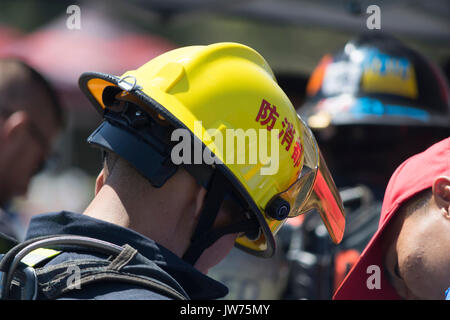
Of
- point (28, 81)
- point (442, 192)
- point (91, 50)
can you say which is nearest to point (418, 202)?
point (442, 192)

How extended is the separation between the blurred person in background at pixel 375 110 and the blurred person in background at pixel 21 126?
165 centimetres

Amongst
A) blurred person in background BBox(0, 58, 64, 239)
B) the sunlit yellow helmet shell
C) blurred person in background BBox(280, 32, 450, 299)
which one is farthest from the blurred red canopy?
the sunlit yellow helmet shell

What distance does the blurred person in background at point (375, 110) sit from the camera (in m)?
4.18

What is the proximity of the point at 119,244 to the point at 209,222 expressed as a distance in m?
0.29

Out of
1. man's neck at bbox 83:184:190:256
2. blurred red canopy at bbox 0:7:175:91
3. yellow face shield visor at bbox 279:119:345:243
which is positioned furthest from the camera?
blurred red canopy at bbox 0:7:175:91

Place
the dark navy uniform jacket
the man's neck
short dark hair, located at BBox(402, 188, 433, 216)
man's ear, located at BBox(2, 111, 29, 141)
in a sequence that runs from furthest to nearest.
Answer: man's ear, located at BBox(2, 111, 29, 141)
short dark hair, located at BBox(402, 188, 433, 216)
the man's neck
the dark navy uniform jacket

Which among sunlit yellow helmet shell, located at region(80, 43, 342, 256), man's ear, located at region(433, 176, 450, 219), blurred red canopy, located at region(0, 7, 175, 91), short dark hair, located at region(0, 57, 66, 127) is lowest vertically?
blurred red canopy, located at region(0, 7, 175, 91)

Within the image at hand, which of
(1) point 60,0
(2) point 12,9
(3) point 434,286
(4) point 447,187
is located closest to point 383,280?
(3) point 434,286

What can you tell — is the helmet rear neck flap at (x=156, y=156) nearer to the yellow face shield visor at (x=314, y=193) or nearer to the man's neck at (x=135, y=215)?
the man's neck at (x=135, y=215)

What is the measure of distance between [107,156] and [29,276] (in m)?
0.47

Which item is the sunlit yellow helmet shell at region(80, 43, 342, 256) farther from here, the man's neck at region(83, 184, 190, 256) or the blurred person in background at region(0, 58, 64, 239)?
the blurred person in background at region(0, 58, 64, 239)

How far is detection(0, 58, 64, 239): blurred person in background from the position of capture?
361cm

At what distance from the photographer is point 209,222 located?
179cm

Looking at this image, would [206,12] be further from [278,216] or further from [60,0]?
[278,216]
